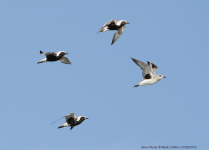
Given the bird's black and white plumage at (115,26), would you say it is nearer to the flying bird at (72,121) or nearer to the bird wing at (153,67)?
the bird wing at (153,67)

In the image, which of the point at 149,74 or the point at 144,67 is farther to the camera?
the point at 149,74

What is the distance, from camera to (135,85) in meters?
28.7

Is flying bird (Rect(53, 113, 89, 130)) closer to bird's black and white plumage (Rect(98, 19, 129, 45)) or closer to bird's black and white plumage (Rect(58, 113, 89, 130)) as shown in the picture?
bird's black and white plumage (Rect(58, 113, 89, 130))

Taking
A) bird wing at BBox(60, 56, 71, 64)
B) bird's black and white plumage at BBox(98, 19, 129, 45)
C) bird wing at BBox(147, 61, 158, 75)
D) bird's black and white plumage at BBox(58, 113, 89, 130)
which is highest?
bird's black and white plumage at BBox(98, 19, 129, 45)

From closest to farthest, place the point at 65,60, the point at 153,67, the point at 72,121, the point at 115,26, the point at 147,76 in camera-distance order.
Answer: the point at 153,67 → the point at 147,76 → the point at 115,26 → the point at 72,121 → the point at 65,60

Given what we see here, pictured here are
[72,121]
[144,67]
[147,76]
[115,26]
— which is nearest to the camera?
[144,67]

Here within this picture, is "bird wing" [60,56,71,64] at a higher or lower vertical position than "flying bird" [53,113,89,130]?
higher

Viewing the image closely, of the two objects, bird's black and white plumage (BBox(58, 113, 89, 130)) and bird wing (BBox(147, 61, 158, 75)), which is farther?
bird's black and white plumage (BBox(58, 113, 89, 130))

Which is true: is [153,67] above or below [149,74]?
above

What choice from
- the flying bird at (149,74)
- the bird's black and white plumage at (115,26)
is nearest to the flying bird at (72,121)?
the flying bird at (149,74)

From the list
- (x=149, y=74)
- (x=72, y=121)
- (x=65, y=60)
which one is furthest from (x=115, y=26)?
(x=72, y=121)

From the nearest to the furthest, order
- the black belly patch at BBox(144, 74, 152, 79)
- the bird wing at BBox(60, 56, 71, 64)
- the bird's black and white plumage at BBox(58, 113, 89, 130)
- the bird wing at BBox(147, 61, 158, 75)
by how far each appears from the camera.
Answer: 1. the bird wing at BBox(147, 61, 158, 75)
2. the black belly patch at BBox(144, 74, 152, 79)
3. the bird's black and white plumage at BBox(58, 113, 89, 130)
4. the bird wing at BBox(60, 56, 71, 64)

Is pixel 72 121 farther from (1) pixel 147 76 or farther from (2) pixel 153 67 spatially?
(2) pixel 153 67

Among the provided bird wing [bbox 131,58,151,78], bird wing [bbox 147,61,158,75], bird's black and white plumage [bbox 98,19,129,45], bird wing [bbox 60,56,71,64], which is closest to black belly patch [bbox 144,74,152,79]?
bird wing [bbox 131,58,151,78]
